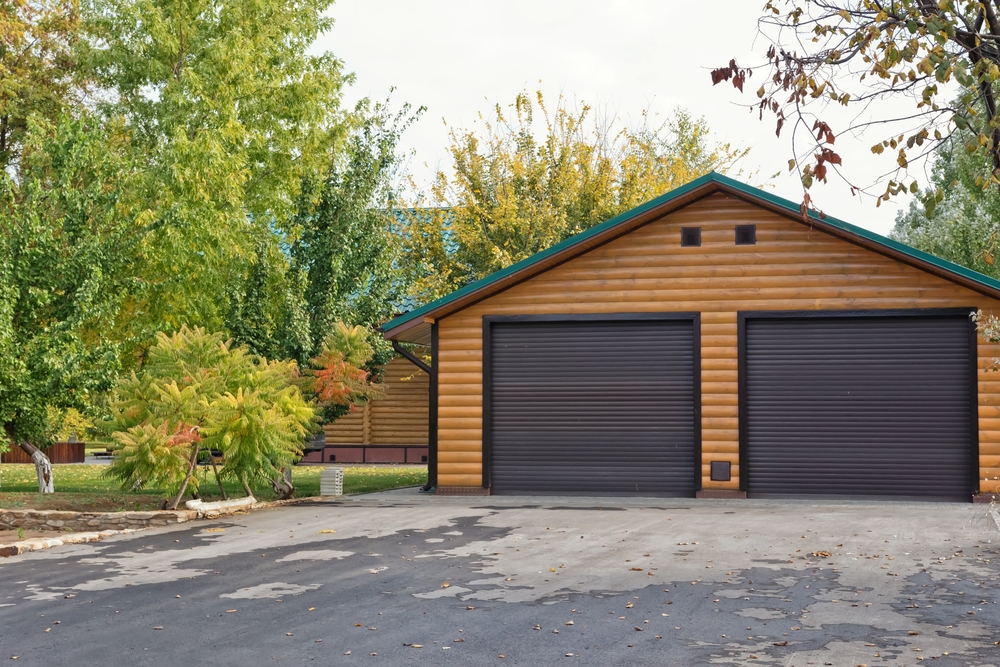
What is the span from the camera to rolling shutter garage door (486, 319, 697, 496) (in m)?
19.8

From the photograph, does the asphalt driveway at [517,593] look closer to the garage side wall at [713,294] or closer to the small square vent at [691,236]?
the garage side wall at [713,294]

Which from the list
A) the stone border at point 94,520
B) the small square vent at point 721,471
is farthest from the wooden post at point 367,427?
the stone border at point 94,520

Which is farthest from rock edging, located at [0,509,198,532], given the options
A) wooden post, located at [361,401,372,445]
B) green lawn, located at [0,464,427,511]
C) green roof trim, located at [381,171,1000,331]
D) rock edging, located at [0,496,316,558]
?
wooden post, located at [361,401,372,445]

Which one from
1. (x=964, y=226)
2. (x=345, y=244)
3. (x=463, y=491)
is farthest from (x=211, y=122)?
(x=964, y=226)

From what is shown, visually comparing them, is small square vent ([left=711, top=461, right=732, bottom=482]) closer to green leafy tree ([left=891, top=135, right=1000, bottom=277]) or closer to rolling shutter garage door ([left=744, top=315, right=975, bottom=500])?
rolling shutter garage door ([left=744, top=315, right=975, bottom=500])

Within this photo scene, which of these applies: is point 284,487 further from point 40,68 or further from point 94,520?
point 40,68

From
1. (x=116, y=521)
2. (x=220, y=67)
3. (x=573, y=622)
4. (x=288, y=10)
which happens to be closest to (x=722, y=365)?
(x=116, y=521)

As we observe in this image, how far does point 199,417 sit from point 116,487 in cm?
740

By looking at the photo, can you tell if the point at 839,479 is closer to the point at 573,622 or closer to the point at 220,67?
the point at 573,622

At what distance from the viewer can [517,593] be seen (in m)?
9.38

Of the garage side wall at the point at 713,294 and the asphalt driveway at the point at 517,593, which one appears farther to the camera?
the garage side wall at the point at 713,294

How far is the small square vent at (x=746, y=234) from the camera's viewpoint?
1952 cm

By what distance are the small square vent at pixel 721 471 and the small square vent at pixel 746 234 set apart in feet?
13.4

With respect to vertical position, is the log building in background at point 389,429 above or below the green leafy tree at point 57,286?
below
